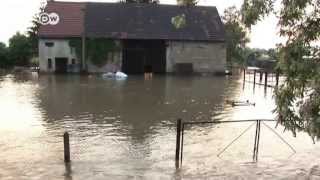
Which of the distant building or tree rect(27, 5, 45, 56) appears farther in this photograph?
tree rect(27, 5, 45, 56)

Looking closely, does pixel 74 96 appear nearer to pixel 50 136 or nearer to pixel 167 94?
pixel 167 94

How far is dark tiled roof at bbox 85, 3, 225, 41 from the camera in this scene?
54544 mm

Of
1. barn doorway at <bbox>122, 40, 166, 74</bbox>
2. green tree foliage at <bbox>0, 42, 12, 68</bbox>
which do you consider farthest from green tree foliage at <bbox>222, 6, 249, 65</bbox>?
green tree foliage at <bbox>0, 42, 12, 68</bbox>

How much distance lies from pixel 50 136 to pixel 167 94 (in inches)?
621

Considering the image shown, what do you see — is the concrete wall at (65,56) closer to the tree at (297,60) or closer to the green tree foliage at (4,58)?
the green tree foliage at (4,58)

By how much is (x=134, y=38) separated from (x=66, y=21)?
793 centimetres

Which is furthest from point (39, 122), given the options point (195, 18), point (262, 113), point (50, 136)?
point (195, 18)

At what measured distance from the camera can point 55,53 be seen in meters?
53.6

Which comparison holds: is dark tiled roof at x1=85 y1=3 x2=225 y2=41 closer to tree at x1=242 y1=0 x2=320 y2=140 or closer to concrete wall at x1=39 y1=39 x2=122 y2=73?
concrete wall at x1=39 y1=39 x2=122 y2=73

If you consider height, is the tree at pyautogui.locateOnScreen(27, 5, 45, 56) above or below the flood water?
above

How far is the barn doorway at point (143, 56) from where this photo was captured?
2168 inches

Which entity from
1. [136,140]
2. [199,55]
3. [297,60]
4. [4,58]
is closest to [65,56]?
[4,58]

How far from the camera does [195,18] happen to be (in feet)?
191

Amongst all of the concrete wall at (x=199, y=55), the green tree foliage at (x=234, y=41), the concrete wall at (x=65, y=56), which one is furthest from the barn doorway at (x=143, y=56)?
the green tree foliage at (x=234, y=41)
